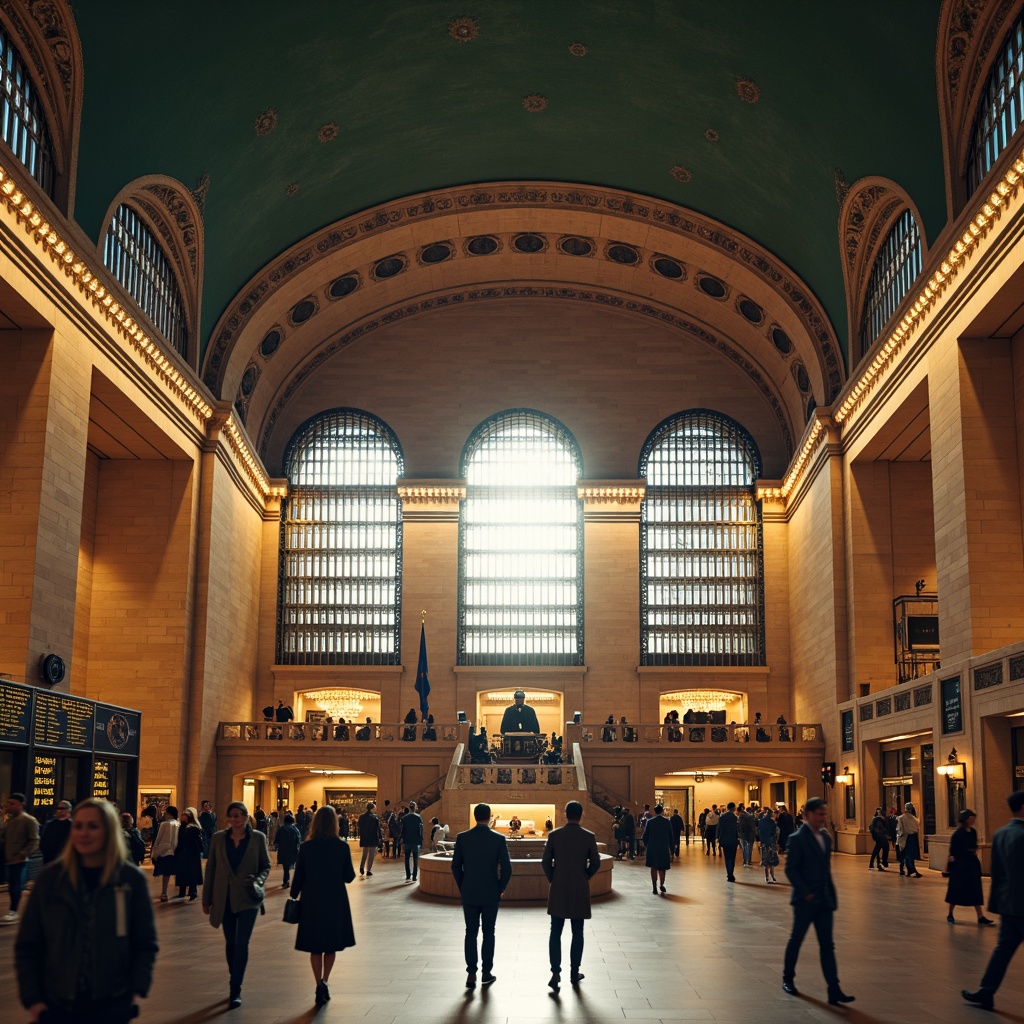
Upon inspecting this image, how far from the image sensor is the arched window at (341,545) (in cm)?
3578

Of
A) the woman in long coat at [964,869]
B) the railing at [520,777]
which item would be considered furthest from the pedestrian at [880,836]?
the woman in long coat at [964,869]

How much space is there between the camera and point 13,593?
1848 centimetres

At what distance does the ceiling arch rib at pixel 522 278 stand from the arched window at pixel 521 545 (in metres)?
4.63

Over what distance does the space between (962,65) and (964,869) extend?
542 inches

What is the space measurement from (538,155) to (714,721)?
17441 millimetres

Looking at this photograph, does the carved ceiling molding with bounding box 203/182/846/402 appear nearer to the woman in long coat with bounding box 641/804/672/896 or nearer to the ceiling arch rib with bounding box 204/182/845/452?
the ceiling arch rib with bounding box 204/182/845/452

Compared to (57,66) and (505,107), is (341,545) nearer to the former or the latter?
(505,107)

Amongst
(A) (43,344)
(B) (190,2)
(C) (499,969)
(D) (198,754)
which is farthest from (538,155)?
(C) (499,969)

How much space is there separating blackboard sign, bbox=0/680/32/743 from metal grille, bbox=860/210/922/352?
1730cm

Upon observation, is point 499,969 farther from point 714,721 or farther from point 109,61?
point 714,721

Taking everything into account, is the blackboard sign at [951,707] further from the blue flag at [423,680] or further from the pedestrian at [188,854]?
the blue flag at [423,680]

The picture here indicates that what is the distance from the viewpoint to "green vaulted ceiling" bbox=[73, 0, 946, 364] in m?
20.9

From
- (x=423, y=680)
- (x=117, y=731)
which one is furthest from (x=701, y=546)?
(x=117, y=731)

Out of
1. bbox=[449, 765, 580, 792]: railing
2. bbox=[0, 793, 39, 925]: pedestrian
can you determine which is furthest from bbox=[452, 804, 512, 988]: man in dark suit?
bbox=[449, 765, 580, 792]: railing
